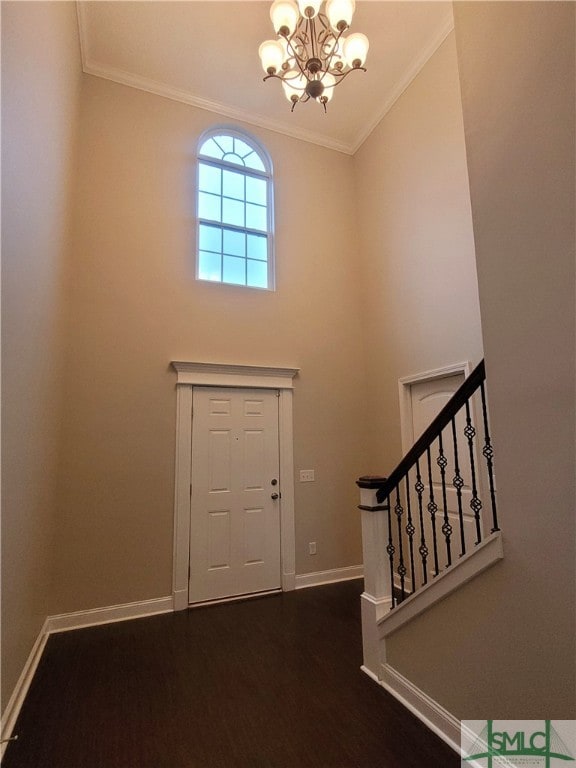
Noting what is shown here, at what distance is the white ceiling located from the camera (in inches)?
134

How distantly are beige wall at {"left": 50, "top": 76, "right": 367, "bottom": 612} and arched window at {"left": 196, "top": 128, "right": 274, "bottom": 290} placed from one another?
146 mm

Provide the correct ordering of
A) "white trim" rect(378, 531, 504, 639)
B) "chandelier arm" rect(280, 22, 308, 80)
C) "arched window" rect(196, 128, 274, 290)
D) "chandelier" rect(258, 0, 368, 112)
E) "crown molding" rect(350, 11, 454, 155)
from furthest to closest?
"arched window" rect(196, 128, 274, 290)
"crown molding" rect(350, 11, 454, 155)
"chandelier arm" rect(280, 22, 308, 80)
"chandelier" rect(258, 0, 368, 112)
"white trim" rect(378, 531, 504, 639)

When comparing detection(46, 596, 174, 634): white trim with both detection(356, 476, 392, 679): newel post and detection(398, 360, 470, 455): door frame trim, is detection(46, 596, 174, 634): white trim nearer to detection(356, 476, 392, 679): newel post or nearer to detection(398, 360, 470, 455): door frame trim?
detection(356, 476, 392, 679): newel post

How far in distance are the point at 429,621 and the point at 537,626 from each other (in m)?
0.63

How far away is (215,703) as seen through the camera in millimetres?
2162

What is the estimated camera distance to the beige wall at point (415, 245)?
130 inches

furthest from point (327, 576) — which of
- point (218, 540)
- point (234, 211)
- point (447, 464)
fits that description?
point (234, 211)

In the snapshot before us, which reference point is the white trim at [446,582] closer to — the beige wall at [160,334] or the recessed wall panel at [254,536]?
the recessed wall panel at [254,536]

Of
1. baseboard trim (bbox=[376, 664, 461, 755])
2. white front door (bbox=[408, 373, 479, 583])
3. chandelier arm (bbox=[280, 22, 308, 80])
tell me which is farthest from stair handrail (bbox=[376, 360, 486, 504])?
chandelier arm (bbox=[280, 22, 308, 80])

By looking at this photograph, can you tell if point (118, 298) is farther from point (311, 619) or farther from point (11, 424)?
point (311, 619)

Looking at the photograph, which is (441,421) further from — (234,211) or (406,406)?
(234,211)

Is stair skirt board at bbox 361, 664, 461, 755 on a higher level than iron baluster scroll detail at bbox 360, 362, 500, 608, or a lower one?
lower

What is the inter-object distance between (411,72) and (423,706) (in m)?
5.30

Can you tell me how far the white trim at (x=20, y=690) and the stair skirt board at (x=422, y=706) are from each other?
76.2 inches
